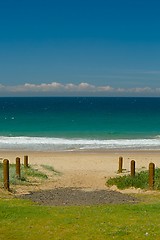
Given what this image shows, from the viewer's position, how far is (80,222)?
1284cm

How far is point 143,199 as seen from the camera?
1964 centimetres

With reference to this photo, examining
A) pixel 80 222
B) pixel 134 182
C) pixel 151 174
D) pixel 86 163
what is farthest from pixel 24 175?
pixel 80 222

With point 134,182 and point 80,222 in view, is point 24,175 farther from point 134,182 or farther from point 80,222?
point 80,222

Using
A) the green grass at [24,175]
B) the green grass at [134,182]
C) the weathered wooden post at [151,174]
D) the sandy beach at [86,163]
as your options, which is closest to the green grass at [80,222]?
the weathered wooden post at [151,174]

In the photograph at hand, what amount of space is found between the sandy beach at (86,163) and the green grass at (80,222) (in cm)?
961

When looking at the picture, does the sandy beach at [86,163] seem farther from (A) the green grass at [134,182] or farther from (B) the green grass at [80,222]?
(B) the green grass at [80,222]

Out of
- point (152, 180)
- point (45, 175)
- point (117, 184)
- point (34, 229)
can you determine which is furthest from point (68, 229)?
point (45, 175)

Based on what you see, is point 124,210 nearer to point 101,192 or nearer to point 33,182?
point 101,192

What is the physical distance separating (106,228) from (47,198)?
24.7 feet

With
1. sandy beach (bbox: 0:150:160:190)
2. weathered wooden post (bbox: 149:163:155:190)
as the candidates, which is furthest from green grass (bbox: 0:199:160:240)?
sandy beach (bbox: 0:150:160:190)

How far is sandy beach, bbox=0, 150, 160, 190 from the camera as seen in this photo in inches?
1059

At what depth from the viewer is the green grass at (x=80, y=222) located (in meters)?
11.6

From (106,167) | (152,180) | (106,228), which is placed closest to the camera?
(106,228)

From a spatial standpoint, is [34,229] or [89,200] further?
[89,200]
